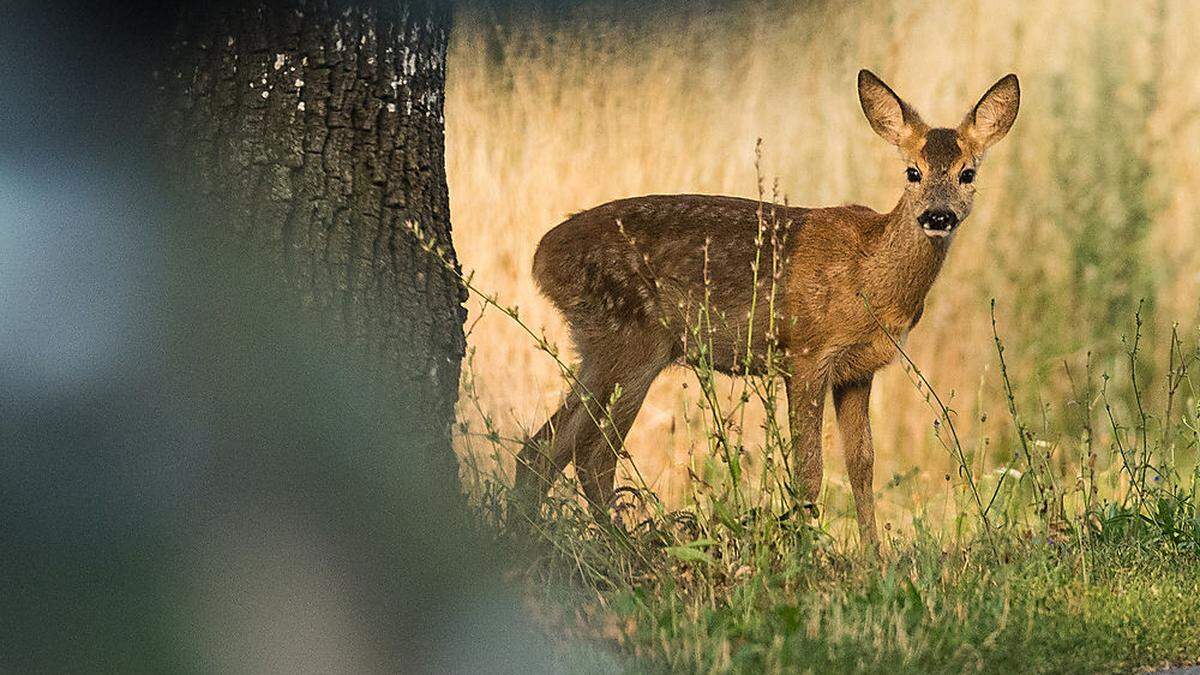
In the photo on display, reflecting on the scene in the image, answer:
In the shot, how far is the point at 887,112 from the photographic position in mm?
5957

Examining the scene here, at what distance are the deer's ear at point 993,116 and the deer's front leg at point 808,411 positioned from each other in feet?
3.27

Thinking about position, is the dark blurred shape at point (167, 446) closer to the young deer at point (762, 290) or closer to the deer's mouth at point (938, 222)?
the young deer at point (762, 290)

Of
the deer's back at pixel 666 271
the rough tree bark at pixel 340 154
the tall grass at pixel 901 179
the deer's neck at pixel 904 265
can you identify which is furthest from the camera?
the tall grass at pixel 901 179

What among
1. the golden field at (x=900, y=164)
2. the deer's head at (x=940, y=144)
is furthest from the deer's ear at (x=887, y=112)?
the golden field at (x=900, y=164)

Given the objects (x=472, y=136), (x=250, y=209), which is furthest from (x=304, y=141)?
(x=472, y=136)

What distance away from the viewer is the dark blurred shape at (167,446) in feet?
11.5

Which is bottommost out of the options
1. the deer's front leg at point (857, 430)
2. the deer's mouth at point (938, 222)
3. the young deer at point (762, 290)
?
the deer's front leg at point (857, 430)

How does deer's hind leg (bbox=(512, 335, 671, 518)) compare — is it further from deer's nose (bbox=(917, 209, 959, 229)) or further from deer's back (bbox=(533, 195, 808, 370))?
deer's nose (bbox=(917, 209, 959, 229))

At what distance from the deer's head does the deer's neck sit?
0.43ft

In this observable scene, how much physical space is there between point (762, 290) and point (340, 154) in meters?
2.22

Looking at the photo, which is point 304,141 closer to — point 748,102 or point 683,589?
point 683,589

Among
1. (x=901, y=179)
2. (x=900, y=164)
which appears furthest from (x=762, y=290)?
(x=901, y=179)

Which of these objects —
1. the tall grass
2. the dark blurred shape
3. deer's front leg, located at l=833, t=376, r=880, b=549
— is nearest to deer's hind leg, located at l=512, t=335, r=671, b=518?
the tall grass

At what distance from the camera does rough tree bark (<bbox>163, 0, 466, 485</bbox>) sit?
4.24 meters
